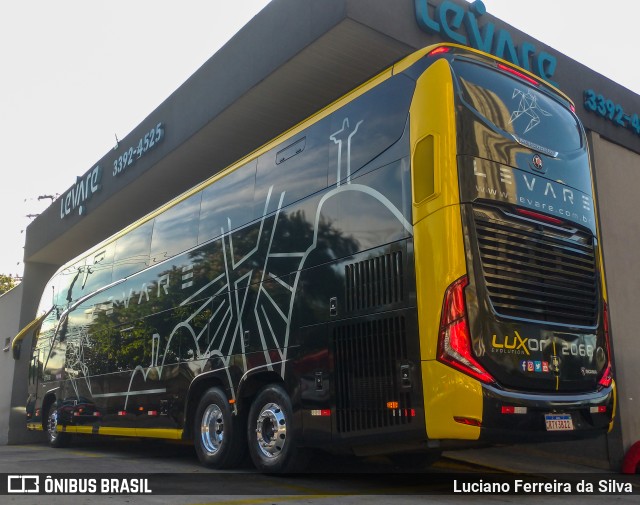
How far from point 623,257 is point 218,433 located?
23.3 feet

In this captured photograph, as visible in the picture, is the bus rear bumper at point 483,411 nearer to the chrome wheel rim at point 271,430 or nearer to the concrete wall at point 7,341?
the chrome wheel rim at point 271,430

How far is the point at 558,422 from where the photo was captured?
5750 mm

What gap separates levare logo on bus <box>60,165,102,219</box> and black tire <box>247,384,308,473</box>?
10.8 m

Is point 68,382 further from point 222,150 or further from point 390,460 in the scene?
point 390,460

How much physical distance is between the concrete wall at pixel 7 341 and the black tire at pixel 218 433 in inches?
517

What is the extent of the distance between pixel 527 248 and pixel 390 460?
388 centimetres

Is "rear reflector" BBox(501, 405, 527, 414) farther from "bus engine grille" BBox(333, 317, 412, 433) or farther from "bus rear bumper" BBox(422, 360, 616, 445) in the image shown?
"bus engine grille" BBox(333, 317, 412, 433)

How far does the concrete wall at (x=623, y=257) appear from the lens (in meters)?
10.2

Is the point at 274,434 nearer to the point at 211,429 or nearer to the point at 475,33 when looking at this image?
the point at 211,429

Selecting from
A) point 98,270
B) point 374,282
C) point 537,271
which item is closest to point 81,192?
point 98,270

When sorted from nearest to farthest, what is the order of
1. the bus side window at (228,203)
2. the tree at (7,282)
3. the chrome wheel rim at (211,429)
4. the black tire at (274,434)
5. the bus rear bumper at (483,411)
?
the bus rear bumper at (483,411) → the black tire at (274,434) → the chrome wheel rim at (211,429) → the bus side window at (228,203) → the tree at (7,282)

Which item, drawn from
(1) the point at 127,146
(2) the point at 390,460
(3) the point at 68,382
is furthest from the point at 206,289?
Result: (1) the point at 127,146

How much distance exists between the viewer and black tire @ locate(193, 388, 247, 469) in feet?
26.4

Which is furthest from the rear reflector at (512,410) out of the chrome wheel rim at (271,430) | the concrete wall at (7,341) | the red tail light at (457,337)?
the concrete wall at (7,341)
